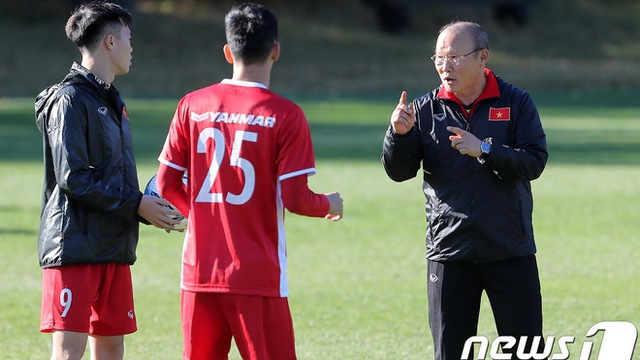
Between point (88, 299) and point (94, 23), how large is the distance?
1311 mm

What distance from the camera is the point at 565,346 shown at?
7578 mm

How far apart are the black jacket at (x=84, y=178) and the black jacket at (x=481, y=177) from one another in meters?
1.32

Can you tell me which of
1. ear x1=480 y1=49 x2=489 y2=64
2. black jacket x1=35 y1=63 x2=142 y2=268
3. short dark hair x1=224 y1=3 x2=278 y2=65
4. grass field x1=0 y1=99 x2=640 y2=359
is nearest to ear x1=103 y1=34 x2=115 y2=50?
black jacket x1=35 y1=63 x2=142 y2=268

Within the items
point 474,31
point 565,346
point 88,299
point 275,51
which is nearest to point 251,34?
point 275,51

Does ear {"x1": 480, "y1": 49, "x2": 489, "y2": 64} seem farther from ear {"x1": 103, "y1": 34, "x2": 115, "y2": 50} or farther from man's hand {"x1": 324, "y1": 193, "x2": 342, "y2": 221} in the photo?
ear {"x1": 103, "y1": 34, "x2": 115, "y2": 50}

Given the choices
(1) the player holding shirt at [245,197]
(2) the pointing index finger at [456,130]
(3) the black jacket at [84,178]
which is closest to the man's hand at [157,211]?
(3) the black jacket at [84,178]

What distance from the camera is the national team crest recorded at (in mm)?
6238

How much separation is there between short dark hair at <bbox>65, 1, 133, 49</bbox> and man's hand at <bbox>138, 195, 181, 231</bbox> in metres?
0.81

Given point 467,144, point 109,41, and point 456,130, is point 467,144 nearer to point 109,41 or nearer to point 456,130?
point 456,130

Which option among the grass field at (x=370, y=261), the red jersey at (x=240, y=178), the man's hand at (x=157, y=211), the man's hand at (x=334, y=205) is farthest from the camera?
the grass field at (x=370, y=261)

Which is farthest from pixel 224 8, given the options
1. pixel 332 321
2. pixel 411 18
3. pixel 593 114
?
pixel 332 321

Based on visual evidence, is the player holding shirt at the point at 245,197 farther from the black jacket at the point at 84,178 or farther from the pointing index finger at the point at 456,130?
the pointing index finger at the point at 456,130

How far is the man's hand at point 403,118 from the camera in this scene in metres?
6.11

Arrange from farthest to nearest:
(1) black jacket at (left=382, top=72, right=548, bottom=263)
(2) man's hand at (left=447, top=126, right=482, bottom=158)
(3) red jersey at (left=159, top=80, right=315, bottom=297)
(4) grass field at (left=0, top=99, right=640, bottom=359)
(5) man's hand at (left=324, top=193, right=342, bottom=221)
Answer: (4) grass field at (left=0, top=99, right=640, bottom=359) < (1) black jacket at (left=382, top=72, right=548, bottom=263) < (2) man's hand at (left=447, top=126, right=482, bottom=158) < (5) man's hand at (left=324, top=193, right=342, bottom=221) < (3) red jersey at (left=159, top=80, right=315, bottom=297)
